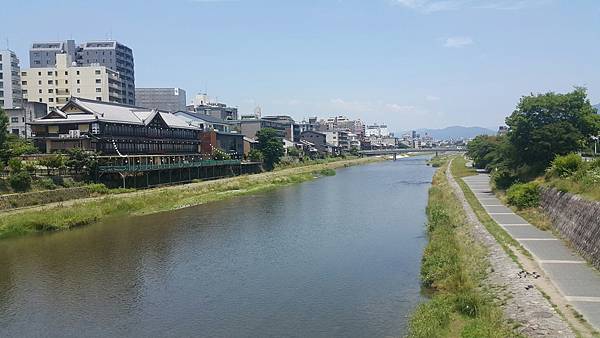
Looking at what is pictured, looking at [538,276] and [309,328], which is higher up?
[538,276]

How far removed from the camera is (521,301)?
415 inches

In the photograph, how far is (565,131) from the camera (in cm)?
2844

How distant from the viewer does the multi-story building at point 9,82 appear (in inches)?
2410

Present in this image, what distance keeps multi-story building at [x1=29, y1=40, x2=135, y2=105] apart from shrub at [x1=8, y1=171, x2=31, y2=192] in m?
49.6

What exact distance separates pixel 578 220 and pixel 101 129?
35807 millimetres

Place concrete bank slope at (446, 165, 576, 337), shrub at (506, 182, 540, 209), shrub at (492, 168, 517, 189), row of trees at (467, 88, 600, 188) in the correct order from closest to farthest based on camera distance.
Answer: concrete bank slope at (446, 165, 576, 337), shrub at (506, 182, 540, 209), row of trees at (467, 88, 600, 188), shrub at (492, 168, 517, 189)

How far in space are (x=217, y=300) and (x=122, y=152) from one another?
3219cm

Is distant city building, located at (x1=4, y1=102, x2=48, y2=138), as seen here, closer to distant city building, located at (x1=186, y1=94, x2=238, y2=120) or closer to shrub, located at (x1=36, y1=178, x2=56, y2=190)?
shrub, located at (x1=36, y1=178, x2=56, y2=190)

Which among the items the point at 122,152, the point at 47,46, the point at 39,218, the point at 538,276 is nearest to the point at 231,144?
the point at 122,152

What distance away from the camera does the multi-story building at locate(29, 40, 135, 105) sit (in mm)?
80312

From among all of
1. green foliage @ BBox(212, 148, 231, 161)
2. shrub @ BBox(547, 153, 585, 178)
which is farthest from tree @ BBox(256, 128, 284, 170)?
shrub @ BBox(547, 153, 585, 178)

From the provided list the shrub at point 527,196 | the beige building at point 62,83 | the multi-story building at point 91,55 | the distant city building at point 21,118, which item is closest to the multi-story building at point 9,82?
the beige building at point 62,83

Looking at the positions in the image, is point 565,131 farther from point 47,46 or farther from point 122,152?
point 47,46

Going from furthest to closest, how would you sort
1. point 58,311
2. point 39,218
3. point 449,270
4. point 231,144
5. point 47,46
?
point 47,46, point 231,144, point 39,218, point 449,270, point 58,311
